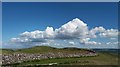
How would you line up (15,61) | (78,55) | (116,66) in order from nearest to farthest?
1. (116,66)
2. (15,61)
3. (78,55)

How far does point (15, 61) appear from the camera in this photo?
152 ft

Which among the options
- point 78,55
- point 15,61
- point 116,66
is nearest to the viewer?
point 116,66

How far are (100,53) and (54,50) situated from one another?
34.4 ft

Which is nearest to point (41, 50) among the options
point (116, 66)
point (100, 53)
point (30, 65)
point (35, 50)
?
point (35, 50)

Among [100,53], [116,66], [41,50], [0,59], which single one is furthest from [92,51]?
[0,59]

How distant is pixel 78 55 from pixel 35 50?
34.2 feet

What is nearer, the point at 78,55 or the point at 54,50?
the point at 78,55

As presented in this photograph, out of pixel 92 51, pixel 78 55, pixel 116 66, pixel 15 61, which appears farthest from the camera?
pixel 92 51

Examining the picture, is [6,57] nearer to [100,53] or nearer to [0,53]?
[0,53]

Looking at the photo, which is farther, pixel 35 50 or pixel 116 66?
pixel 35 50

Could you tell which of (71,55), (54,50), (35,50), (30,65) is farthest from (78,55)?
(30,65)

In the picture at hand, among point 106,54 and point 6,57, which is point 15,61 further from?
point 106,54

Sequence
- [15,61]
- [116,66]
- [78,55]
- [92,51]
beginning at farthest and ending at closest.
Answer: [92,51], [78,55], [15,61], [116,66]

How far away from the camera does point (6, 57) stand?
48.8 m
